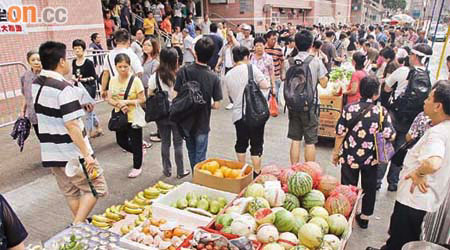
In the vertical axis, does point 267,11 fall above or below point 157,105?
above

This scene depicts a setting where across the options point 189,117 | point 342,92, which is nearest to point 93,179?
point 189,117

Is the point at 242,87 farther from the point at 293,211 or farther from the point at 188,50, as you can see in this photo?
the point at 188,50

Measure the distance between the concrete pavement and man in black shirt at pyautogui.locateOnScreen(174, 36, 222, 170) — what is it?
2.74ft

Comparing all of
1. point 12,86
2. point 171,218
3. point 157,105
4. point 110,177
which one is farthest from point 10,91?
point 171,218

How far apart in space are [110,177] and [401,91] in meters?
4.15

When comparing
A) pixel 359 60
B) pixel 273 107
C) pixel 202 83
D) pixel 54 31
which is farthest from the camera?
pixel 54 31

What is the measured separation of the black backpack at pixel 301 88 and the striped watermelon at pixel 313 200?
167 cm

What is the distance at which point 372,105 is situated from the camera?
3.37 m

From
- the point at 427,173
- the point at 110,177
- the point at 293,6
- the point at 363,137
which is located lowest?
the point at 110,177

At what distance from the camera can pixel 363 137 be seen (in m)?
3.38

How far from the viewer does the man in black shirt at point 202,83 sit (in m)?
3.65

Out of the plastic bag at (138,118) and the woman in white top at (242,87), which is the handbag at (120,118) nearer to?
the plastic bag at (138,118)

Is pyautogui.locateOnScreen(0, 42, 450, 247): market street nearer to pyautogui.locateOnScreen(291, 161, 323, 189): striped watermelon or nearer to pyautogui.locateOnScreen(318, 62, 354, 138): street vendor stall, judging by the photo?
pyautogui.locateOnScreen(318, 62, 354, 138): street vendor stall

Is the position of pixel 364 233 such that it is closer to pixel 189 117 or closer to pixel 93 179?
pixel 189 117
